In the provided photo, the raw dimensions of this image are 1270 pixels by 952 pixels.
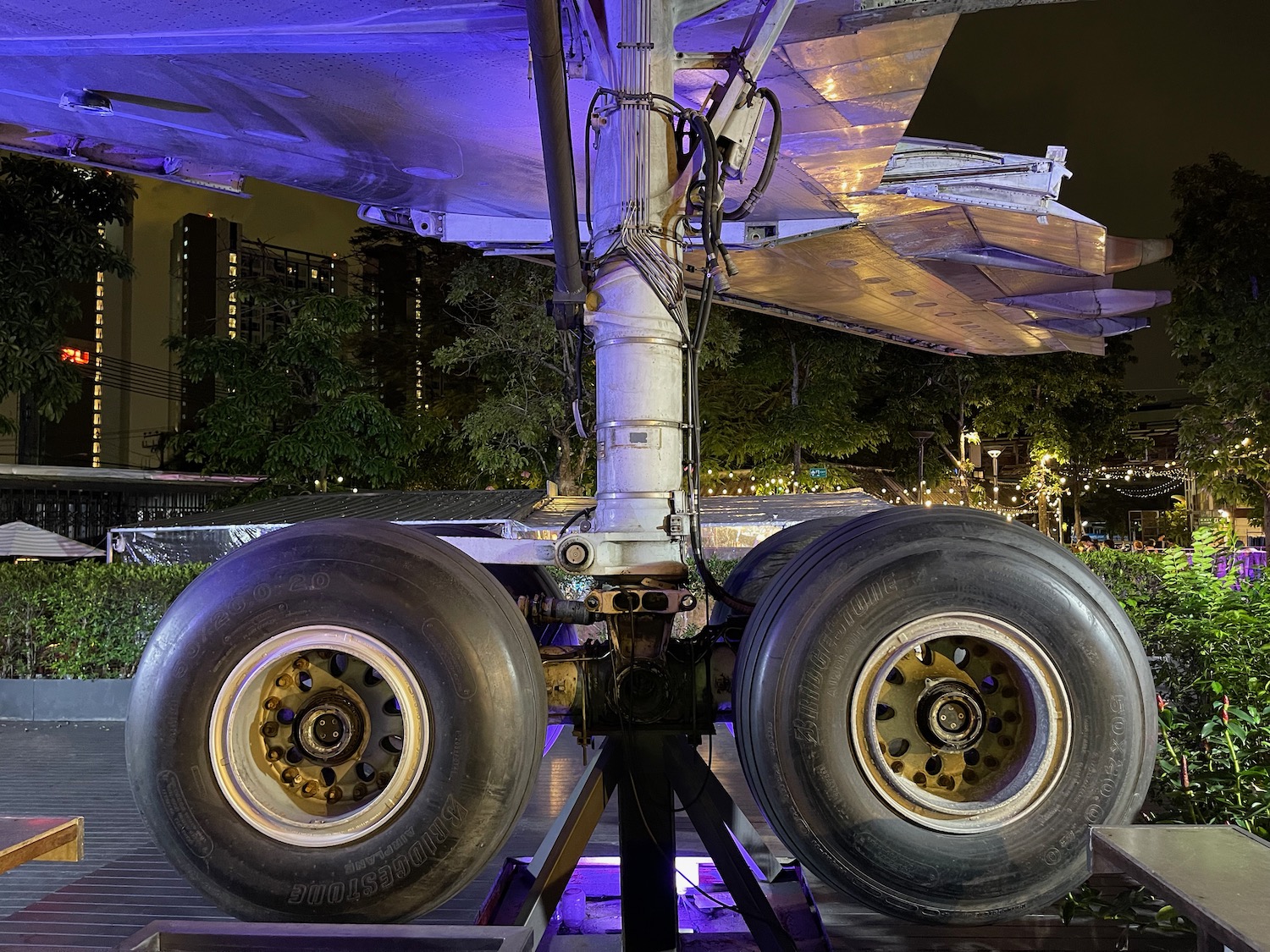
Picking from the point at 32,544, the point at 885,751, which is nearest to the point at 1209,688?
the point at 885,751

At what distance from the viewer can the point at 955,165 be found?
23.6 ft

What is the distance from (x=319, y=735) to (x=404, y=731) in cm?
33

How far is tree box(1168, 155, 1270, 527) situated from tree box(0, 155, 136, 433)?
2457 centimetres

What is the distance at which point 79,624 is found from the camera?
11.4m

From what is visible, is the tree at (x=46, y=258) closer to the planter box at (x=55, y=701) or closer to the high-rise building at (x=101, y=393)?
the planter box at (x=55, y=701)

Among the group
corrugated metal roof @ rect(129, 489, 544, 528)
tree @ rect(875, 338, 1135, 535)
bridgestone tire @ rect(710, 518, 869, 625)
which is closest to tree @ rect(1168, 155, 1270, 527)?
tree @ rect(875, 338, 1135, 535)

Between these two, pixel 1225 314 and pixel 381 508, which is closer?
pixel 381 508

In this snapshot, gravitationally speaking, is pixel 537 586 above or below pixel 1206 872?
above

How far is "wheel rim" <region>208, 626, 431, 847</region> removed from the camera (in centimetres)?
Answer: 288

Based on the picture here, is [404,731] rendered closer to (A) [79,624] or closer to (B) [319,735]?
(B) [319,735]

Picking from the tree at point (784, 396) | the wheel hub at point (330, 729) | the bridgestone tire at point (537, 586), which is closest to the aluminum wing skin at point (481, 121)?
the bridgestone tire at point (537, 586)

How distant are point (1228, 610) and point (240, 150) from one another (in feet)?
21.7

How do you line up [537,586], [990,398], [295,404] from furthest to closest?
1. [990,398]
2. [295,404]
3. [537,586]

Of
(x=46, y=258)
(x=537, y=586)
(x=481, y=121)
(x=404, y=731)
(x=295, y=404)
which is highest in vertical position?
(x=46, y=258)
